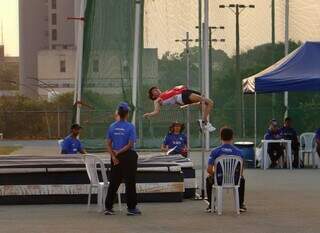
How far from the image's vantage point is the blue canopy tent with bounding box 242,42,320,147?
22359 mm

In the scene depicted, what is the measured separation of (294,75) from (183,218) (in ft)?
36.1

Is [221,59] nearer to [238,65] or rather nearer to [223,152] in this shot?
[238,65]

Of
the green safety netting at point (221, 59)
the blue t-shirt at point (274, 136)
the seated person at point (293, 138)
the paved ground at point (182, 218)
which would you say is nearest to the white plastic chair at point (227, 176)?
the paved ground at point (182, 218)

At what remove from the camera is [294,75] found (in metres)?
22.9

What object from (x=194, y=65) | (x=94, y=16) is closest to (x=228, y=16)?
(x=194, y=65)

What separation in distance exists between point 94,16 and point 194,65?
13.7 meters

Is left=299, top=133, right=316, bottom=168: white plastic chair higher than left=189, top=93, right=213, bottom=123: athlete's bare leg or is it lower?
lower

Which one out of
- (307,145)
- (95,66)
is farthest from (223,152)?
(307,145)

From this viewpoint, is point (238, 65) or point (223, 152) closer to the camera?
point (223, 152)

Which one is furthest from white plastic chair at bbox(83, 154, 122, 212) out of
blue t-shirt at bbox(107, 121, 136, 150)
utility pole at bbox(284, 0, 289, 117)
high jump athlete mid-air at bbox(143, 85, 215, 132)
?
utility pole at bbox(284, 0, 289, 117)

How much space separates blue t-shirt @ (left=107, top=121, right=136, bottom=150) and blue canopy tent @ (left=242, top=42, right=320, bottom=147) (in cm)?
981

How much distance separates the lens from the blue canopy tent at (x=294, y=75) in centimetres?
2236

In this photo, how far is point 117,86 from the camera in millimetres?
21453

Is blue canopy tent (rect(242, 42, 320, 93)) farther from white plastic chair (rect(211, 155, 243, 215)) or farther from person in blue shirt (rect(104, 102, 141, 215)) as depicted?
person in blue shirt (rect(104, 102, 141, 215))
